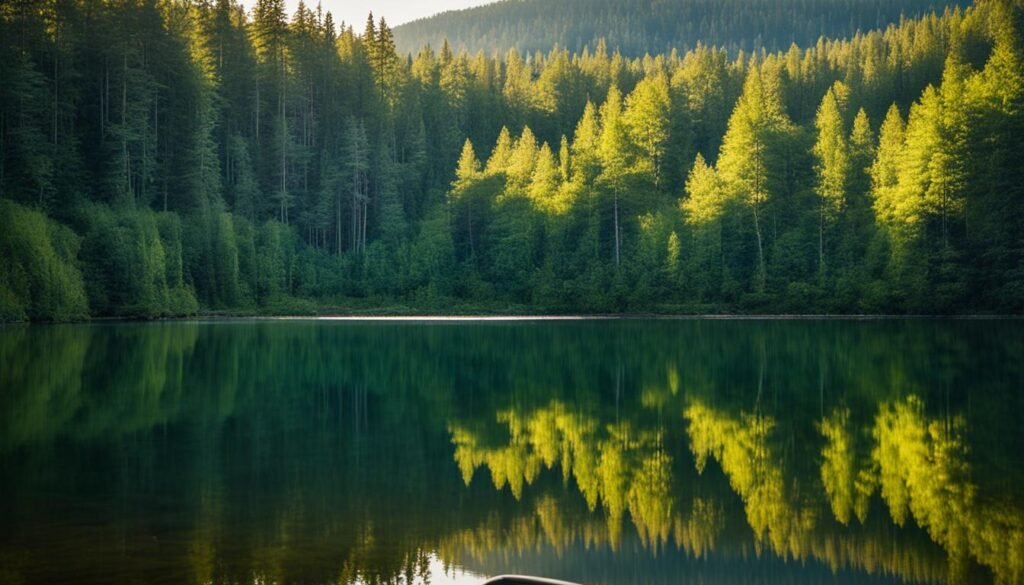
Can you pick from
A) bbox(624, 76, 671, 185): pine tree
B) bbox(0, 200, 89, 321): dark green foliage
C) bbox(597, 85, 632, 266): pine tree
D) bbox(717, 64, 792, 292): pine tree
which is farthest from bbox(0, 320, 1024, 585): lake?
bbox(624, 76, 671, 185): pine tree

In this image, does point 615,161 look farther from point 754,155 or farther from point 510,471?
point 510,471

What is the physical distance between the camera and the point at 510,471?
14.0m

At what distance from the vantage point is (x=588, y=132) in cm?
7544

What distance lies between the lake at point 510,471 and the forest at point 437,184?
31.1 meters

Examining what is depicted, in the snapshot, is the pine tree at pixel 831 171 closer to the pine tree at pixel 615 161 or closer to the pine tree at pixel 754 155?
the pine tree at pixel 754 155

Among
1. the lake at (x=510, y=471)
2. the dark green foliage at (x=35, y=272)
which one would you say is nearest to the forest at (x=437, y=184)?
the dark green foliage at (x=35, y=272)

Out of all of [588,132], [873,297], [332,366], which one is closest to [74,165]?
[588,132]

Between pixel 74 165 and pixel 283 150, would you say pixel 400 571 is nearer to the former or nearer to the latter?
pixel 74 165

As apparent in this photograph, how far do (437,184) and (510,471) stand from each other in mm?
72598

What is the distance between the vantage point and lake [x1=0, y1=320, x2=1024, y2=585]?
9.66 meters

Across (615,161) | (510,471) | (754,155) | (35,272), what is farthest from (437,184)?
(510,471)

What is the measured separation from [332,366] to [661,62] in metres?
86.1

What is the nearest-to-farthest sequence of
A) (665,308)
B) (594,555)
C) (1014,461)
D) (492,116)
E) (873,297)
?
(594,555) → (1014,461) → (873,297) → (665,308) → (492,116)

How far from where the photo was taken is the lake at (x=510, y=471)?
31.7 feet
